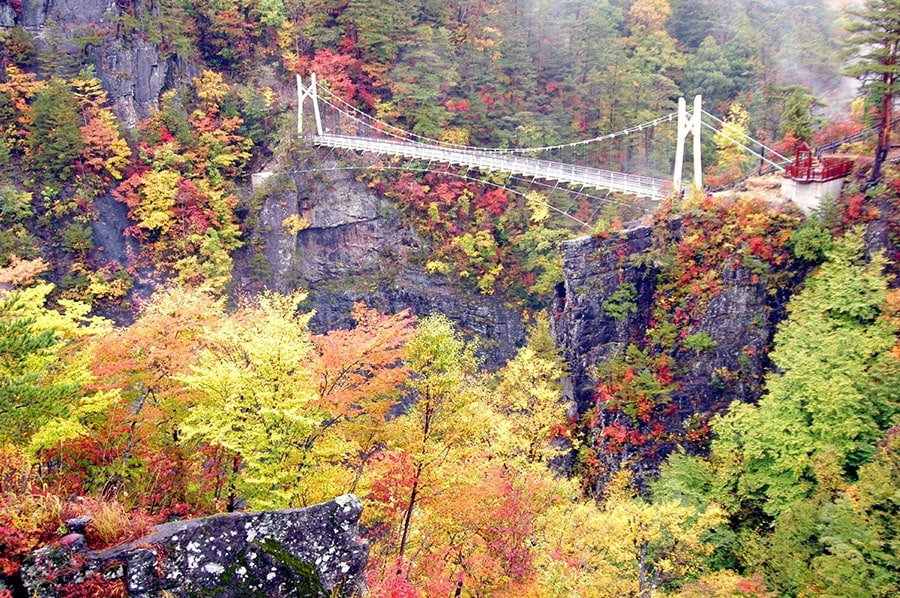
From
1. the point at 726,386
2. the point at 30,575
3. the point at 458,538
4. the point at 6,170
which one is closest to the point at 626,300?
the point at 726,386

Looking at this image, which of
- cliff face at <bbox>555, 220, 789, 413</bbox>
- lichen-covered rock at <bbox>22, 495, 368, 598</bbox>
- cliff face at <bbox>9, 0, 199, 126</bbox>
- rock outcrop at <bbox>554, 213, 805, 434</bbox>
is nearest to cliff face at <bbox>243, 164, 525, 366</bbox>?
cliff face at <bbox>9, 0, 199, 126</bbox>

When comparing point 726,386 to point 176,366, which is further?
point 726,386

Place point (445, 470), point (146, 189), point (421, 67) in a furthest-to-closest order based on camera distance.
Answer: point (421, 67) < point (146, 189) < point (445, 470)

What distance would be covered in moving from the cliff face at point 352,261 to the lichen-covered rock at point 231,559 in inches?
825

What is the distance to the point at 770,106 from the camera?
101 ft

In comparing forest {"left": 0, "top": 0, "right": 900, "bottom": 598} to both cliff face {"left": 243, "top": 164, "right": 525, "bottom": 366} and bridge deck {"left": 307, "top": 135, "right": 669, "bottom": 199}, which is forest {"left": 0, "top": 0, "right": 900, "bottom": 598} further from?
bridge deck {"left": 307, "top": 135, "right": 669, "bottom": 199}

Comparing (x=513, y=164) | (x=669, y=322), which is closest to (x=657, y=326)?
(x=669, y=322)

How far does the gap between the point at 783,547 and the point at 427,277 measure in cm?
1832

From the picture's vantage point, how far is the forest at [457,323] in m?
8.75

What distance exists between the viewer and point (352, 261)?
28.2 metres

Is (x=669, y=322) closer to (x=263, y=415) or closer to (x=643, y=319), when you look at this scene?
(x=643, y=319)

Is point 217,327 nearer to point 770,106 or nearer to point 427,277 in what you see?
point 427,277

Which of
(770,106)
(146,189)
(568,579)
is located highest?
(770,106)

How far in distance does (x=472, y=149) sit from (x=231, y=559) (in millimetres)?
24214
